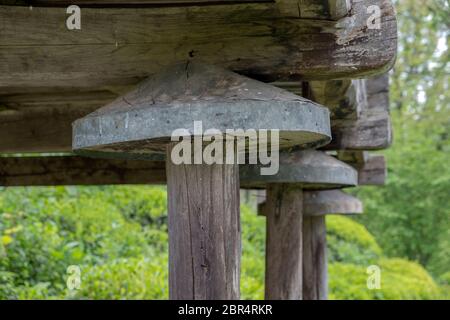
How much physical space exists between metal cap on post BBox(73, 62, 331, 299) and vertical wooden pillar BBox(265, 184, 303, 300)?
8.60ft

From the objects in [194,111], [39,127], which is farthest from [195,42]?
[39,127]

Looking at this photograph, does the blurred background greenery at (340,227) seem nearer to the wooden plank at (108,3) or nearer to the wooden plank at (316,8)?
the wooden plank at (108,3)

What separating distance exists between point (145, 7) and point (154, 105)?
1.63 ft

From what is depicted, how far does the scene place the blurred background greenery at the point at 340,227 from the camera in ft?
28.3

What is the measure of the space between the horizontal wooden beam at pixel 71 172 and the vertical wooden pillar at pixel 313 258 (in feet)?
7.13

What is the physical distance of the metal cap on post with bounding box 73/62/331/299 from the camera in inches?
94.4

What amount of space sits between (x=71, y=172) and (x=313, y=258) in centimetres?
287

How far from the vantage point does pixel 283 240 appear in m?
5.41

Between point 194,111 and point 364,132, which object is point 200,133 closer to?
point 194,111

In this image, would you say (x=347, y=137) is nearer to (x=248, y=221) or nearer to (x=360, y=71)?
(x=360, y=71)

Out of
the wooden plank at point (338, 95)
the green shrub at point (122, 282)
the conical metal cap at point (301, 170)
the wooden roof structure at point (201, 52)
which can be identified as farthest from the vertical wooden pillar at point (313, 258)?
the wooden roof structure at point (201, 52)

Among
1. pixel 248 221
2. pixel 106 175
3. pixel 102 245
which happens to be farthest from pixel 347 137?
pixel 248 221

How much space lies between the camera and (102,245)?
10.5 meters

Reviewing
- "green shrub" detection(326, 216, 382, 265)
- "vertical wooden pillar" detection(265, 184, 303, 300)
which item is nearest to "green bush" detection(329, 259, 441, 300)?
"green shrub" detection(326, 216, 382, 265)
